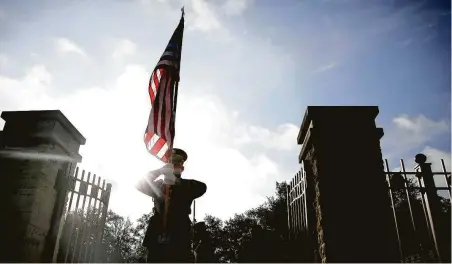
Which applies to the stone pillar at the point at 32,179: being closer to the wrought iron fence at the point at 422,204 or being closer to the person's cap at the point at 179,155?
the person's cap at the point at 179,155

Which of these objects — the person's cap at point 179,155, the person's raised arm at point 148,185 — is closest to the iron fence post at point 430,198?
the person's cap at point 179,155

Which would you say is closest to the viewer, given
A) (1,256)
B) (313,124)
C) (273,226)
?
(1,256)

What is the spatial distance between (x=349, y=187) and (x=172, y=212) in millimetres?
2298

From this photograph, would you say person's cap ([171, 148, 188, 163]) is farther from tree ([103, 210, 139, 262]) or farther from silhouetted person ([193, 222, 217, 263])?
tree ([103, 210, 139, 262])

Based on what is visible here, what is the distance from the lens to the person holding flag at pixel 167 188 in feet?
11.9

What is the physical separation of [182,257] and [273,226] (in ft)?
90.7

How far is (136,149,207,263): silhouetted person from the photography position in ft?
11.8

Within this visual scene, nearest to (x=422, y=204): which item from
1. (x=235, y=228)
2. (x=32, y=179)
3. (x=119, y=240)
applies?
(x=32, y=179)

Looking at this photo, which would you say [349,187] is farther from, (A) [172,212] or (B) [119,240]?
(B) [119,240]

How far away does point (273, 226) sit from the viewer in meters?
29.7

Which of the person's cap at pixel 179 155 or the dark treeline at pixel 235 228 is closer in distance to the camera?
the person's cap at pixel 179 155

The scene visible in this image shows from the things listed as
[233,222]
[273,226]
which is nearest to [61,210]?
[273,226]

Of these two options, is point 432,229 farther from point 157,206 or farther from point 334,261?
point 157,206

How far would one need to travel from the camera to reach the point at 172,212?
12.5ft
